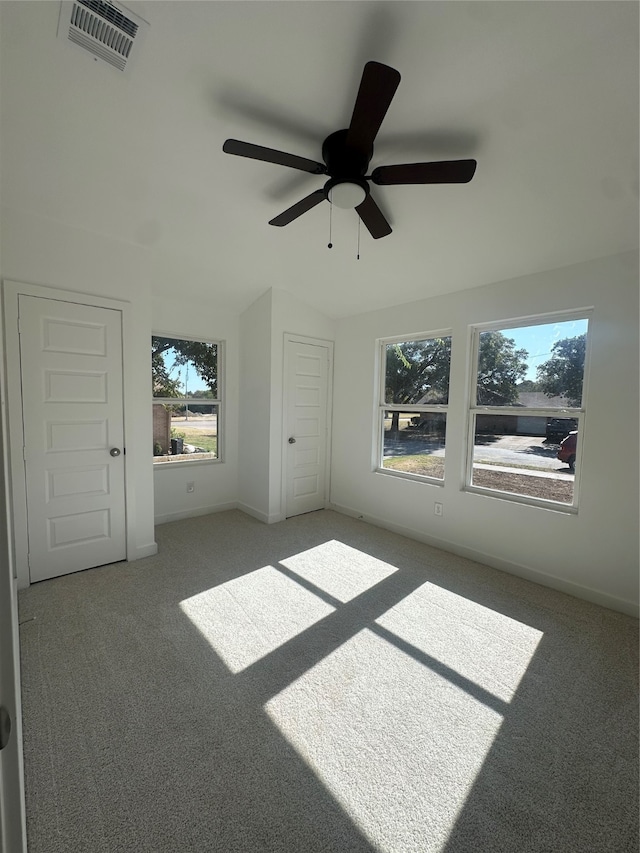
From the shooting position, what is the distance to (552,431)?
9.68 ft

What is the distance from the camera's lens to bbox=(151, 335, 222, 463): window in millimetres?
4066

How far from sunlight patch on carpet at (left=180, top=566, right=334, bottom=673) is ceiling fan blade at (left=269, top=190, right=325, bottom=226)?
8.47ft

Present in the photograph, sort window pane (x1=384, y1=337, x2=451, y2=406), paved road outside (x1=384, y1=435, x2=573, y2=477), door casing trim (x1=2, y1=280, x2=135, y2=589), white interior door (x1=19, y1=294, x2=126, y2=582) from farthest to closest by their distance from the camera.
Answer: window pane (x1=384, y1=337, x2=451, y2=406) < paved road outside (x1=384, y1=435, x2=573, y2=477) < white interior door (x1=19, y1=294, x2=126, y2=582) < door casing trim (x1=2, y1=280, x2=135, y2=589)

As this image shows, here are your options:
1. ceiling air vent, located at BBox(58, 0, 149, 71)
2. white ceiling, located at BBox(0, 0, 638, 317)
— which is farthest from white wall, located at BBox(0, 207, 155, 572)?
ceiling air vent, located at BBox(58, 0, 149, 71)

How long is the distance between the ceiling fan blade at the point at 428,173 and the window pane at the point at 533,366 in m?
1.71

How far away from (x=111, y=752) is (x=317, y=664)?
989 millimetres

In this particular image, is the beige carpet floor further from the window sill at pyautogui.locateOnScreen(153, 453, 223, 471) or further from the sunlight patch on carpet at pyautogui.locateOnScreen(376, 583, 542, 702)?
the window sill at pyautogui.locateOnScreen(153, 453, 223, 471)

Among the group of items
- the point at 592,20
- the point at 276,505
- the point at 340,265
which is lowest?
the point at 276,505

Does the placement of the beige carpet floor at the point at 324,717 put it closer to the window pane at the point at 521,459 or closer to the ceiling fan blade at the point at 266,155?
the window pane at the point at 521,459

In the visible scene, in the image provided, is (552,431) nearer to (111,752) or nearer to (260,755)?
(260,755)

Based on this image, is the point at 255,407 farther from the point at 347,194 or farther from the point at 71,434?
the point at 347,194

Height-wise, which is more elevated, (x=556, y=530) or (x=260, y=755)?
(x=556, y=530)

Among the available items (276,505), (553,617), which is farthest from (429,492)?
(276,505)

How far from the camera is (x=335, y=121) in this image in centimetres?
194
